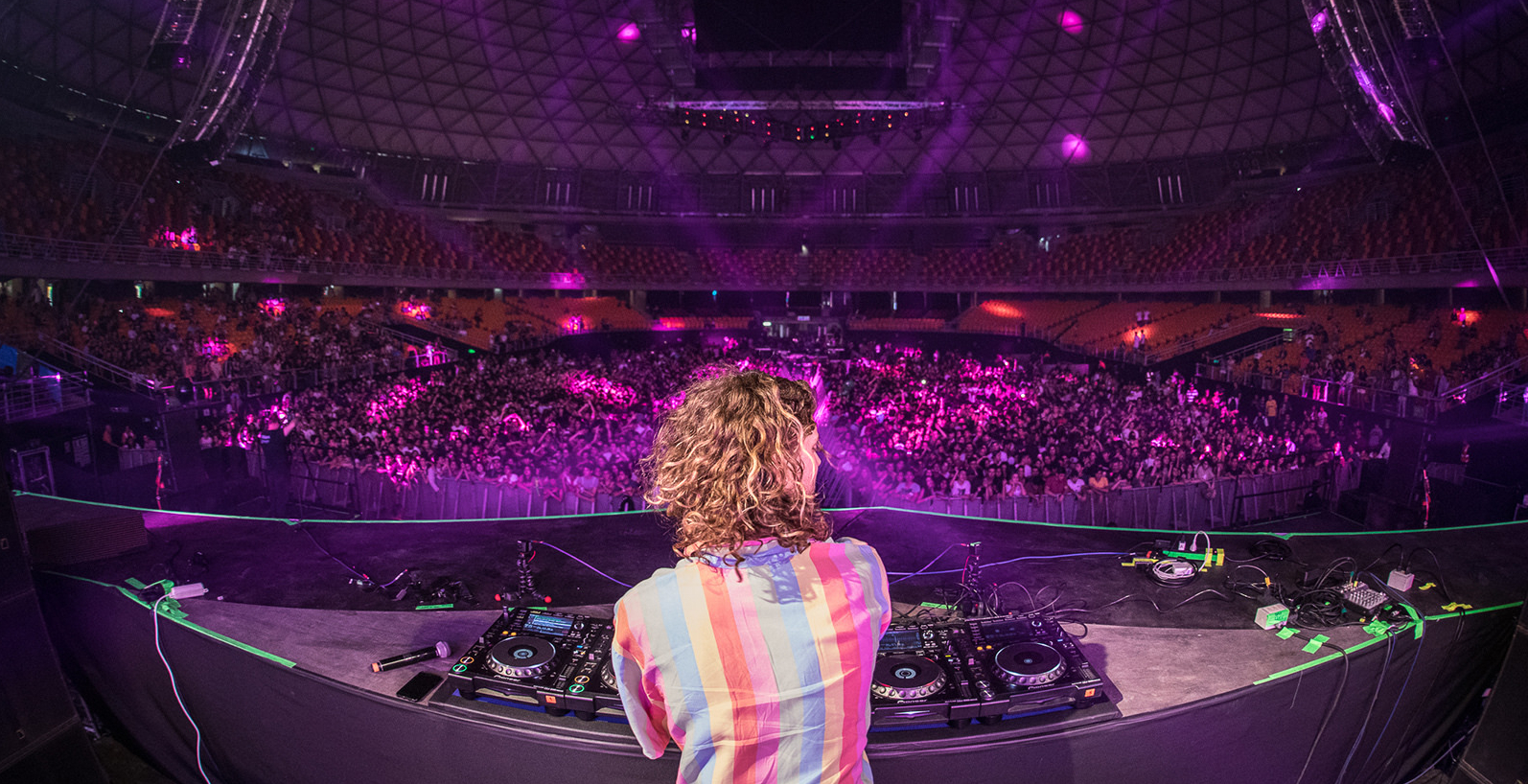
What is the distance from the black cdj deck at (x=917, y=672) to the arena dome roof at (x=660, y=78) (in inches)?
752

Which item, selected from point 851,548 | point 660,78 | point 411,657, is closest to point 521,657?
point 411,657

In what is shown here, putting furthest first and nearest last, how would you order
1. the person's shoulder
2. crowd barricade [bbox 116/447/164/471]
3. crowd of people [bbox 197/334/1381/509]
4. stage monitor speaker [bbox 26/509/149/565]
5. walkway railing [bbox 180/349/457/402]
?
walkway railing [bbox 180/349/457/402] < crowd barricade [bbox 116/447/164/471] < crowd of people [bbox 197/334/1381/509] < stage monitor speaker [bbox 26/509/149/565] < the person's shoulder

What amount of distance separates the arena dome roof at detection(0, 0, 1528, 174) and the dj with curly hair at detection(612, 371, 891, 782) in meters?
19.6

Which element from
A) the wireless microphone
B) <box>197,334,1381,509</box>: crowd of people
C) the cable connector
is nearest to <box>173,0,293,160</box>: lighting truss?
<box>197,334,1381,509</box>: crowd of people

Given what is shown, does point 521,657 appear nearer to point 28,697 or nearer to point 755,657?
point 755,657

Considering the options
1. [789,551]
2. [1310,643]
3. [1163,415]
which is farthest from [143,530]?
[1163,415]

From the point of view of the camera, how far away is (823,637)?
1.39 metres

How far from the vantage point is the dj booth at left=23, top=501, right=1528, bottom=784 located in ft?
7.19

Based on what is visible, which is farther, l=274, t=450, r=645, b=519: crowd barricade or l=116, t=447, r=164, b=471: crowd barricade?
l=116, t=447, r=164, b=471: crowd barricade

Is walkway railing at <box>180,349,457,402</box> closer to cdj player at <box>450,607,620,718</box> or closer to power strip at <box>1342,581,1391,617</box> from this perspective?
cdj player at <box>450,607,620,718</box>

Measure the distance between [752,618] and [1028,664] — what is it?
4.28 ft

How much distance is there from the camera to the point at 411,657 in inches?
100

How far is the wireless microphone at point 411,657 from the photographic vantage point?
249 centimetres

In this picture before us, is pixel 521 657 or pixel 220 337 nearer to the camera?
pixel 521 657
